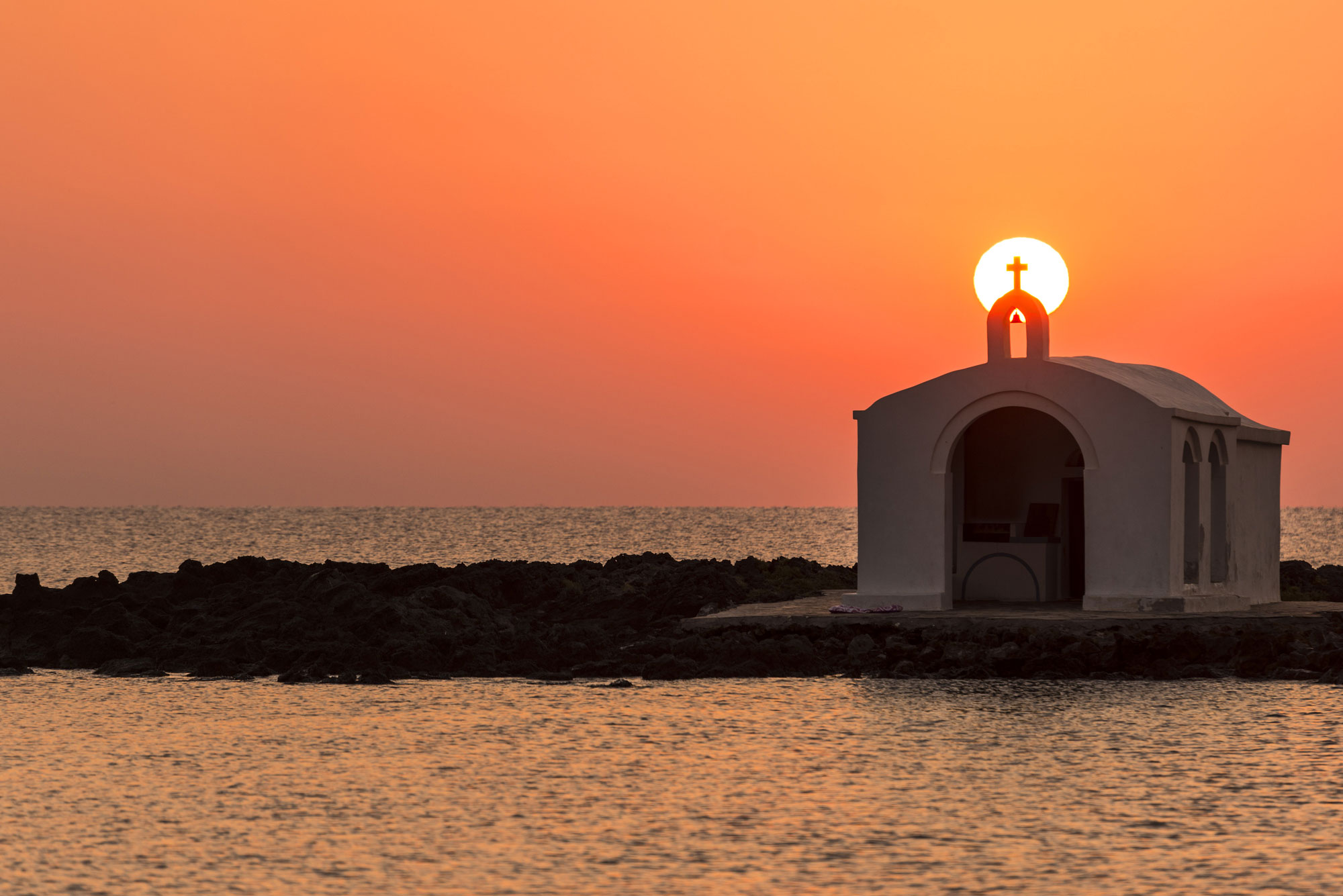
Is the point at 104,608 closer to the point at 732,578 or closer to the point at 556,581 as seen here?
the point at 556,581

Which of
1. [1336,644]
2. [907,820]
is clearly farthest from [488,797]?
[1336,644]

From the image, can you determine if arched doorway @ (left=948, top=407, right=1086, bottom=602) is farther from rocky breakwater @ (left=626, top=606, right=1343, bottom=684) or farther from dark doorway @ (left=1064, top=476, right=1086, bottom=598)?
rocky breakwater @ (left=626, top=606, right=1343, bottom=684)

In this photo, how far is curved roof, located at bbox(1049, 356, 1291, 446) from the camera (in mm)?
22578

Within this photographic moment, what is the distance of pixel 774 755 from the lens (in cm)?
1553

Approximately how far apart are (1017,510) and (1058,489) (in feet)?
2.41

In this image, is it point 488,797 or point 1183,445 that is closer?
point 488,797

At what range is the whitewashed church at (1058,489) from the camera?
2220 cm

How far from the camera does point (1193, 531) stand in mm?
23016

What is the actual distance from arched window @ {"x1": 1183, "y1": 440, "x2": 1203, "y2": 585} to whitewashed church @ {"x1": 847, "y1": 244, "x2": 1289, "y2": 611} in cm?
2

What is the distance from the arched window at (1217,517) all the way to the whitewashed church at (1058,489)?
22 millimetres

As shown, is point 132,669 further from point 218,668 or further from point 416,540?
point 416,540

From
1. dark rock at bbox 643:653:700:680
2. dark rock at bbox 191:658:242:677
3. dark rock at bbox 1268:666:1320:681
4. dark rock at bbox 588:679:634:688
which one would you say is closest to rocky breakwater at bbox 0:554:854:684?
dark rock at bbox 191:658:242:677

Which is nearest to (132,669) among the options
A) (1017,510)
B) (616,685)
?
(616,685)

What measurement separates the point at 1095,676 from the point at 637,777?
835 centimetres
